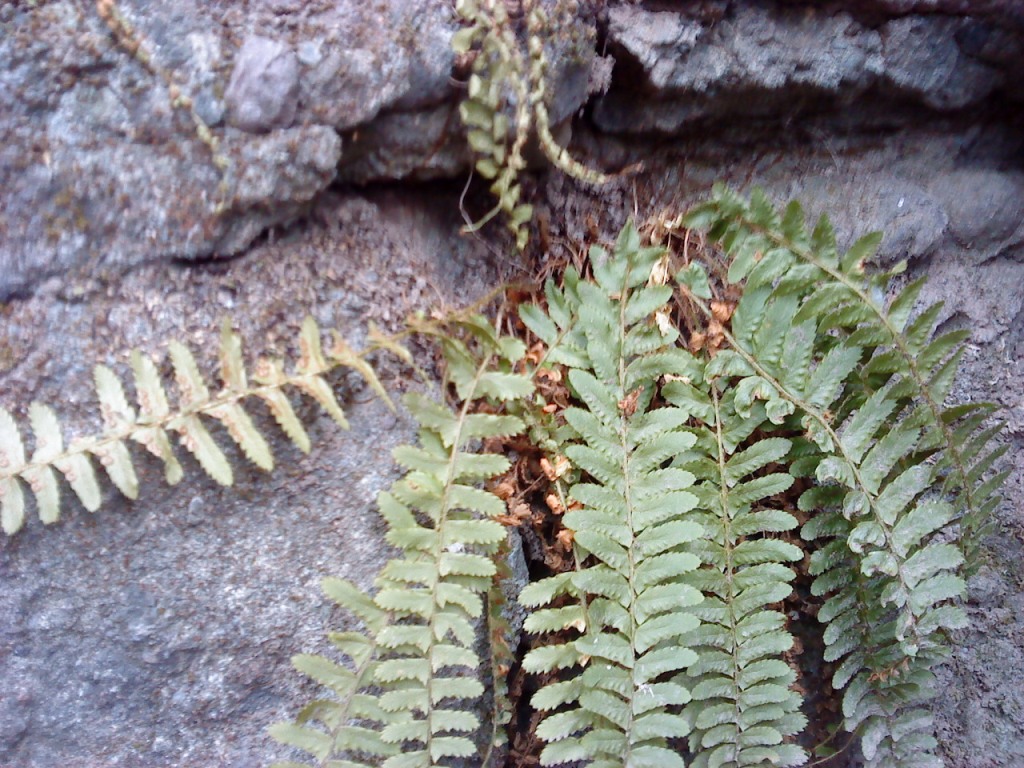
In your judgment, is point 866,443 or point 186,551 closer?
point 186,551

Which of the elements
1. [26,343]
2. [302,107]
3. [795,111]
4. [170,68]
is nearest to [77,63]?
[170,68]

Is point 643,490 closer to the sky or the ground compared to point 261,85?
closer to the ground

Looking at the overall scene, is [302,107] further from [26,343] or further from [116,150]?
[26,343]

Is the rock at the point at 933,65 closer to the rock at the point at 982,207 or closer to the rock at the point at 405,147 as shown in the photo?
the rock at the point at 982,207

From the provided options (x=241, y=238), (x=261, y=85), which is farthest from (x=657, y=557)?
(x=261, y=85)

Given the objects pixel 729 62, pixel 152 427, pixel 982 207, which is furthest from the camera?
pixel 982 207

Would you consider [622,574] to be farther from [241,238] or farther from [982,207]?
[982,207]

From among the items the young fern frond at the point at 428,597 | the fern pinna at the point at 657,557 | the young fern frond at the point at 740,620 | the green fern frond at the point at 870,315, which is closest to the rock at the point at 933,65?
the green fern frond at the point at 870,315

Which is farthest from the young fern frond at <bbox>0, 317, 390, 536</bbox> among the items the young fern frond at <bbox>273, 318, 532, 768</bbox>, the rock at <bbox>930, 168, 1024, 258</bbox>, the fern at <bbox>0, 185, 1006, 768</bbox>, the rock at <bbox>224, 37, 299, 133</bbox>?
the rock at <bbox>930, 168, 1024, 258</bbox>

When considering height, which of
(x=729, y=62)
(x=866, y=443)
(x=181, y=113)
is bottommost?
(x=866, y=443)
